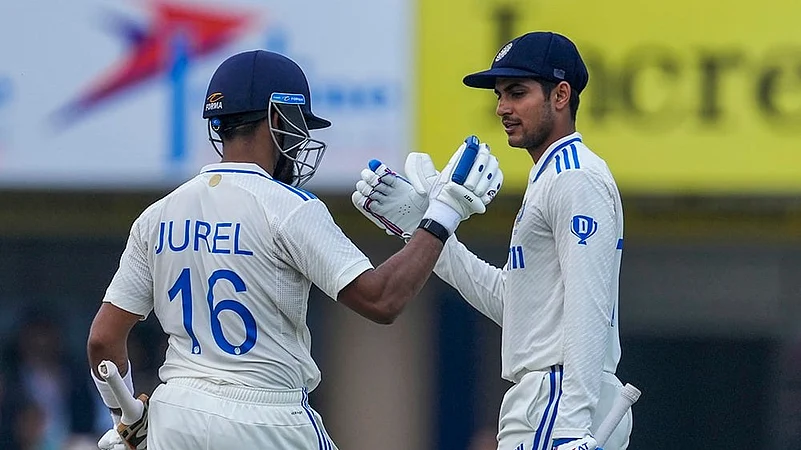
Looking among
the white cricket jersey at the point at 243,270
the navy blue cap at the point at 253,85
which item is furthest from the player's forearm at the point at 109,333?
the navy blue cap at the point at 253,85

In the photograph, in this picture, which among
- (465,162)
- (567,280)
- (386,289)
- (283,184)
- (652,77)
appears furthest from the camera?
(652,77)

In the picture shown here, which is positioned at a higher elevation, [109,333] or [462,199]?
[462,199]

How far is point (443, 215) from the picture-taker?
4105mm

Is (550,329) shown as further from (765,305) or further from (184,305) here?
(765,305)

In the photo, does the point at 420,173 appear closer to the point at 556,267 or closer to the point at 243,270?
the point at 556,267

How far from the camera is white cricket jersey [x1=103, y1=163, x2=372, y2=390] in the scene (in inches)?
153

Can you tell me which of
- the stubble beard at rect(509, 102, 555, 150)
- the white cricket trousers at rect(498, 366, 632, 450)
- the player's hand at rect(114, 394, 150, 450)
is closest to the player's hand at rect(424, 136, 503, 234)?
the stubble beard at rect(509, 102, 555, 150)

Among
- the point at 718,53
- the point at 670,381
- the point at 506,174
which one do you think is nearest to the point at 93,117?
the point at 506,174

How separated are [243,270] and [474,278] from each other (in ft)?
3.91

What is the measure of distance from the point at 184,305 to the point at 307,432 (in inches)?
19.5

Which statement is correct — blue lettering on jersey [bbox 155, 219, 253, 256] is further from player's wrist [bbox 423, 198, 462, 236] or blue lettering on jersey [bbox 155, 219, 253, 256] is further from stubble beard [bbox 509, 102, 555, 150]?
stubble beard [bbox 509, 102, 555, 150]

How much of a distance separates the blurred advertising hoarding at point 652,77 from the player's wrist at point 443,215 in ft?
13.2

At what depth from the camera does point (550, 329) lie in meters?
4.28

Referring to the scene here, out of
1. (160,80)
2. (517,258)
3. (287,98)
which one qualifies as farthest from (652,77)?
(287,98)
